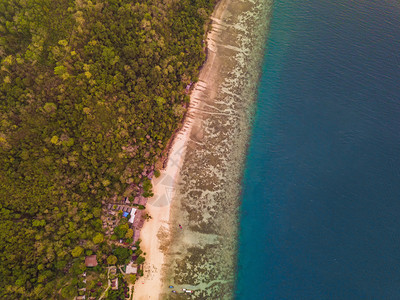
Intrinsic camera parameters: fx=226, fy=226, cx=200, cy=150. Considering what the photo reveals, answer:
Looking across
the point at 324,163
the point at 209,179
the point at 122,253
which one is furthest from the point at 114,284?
the point at 324,163

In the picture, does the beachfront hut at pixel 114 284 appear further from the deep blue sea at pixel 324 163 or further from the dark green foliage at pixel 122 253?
the deep blue sea at pixel 324 163

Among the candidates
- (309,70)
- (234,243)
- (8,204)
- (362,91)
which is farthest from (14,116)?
(362,91)

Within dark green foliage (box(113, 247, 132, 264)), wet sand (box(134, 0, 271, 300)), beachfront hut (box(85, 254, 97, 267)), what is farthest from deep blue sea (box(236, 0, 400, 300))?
beachfront hut (box(85, 254, 97, 267))

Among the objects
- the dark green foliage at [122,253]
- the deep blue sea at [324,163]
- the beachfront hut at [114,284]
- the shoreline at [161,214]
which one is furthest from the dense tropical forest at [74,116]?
the deep blue sea at [324,163]

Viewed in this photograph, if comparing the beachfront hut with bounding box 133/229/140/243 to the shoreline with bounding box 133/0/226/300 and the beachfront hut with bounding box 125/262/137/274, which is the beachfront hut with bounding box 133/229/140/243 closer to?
the shoreline with bounding box 133/0/226/300

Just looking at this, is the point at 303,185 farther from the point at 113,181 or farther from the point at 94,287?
the point at 94,287

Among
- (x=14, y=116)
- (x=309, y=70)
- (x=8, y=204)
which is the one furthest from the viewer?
(x=309, y=70)

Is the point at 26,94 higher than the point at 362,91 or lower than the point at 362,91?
lower
